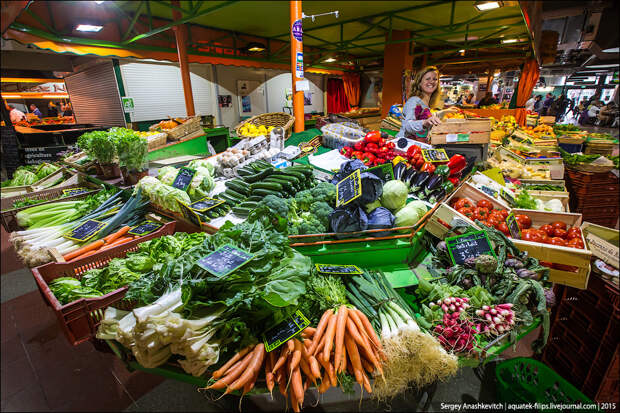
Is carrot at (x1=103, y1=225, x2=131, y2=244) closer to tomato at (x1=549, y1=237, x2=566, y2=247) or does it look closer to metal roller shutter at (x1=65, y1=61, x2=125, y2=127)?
tomato at (x1=549, y1=237, x2=566, y2=247)

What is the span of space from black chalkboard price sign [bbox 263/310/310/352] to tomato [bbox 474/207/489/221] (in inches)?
70.7

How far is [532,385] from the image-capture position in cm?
203

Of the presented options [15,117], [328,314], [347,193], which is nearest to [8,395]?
[328,314]

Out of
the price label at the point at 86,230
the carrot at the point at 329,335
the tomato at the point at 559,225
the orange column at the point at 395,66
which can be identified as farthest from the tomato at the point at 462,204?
the orange column at the point at 395,66

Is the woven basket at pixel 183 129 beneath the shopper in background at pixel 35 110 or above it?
beneath

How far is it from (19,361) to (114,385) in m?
0.88

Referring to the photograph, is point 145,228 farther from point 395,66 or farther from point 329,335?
point 395,66

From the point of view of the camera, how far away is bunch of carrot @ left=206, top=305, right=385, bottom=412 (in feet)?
3.85

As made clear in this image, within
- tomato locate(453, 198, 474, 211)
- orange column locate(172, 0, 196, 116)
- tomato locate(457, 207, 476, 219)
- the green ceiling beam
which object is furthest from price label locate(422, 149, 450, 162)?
orange column locate(172, 0, 196, 116)

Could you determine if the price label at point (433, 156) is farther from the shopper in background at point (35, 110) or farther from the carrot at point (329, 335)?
the shopper in background at point (35, 110)

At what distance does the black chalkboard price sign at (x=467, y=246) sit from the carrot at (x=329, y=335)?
3.27ft

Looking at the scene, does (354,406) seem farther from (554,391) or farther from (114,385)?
(114,385)

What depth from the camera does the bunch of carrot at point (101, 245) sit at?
6.49ft

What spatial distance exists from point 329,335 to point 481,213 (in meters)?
1.82
